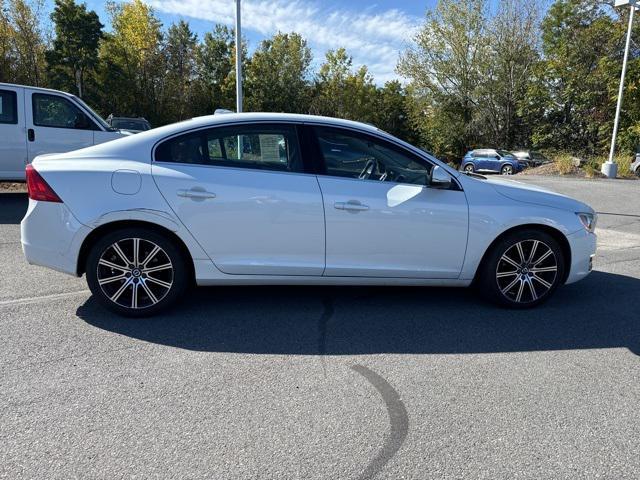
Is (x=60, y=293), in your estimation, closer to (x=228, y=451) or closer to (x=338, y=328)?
(x=338, y=328)

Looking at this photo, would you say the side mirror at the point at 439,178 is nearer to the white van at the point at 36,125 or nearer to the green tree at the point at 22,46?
the white van at the point at 36,125

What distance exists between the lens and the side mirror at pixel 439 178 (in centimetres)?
407

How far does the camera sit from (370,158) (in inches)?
168

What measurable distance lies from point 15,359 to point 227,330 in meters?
1.46

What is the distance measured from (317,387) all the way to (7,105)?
28.8ft

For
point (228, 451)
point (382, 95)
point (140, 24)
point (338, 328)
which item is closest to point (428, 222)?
point (338, 328)

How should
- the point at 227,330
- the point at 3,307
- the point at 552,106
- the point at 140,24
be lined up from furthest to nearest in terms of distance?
1. the point at 140,24
2. the point at 552,106
3. the point at 3,307
4. the point at 227,330

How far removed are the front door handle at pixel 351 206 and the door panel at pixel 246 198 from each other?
142 millimetres

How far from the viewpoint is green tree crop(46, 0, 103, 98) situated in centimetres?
3353

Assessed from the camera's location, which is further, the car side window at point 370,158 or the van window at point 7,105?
the van window at point 7,105

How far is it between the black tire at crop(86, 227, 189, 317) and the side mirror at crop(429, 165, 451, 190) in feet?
7.14

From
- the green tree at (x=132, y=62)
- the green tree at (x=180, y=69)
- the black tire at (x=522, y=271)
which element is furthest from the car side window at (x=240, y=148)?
the green tree at (x=180, y=69)

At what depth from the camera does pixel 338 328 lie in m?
4.02

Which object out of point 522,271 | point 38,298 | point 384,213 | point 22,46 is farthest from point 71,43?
point 522,271
